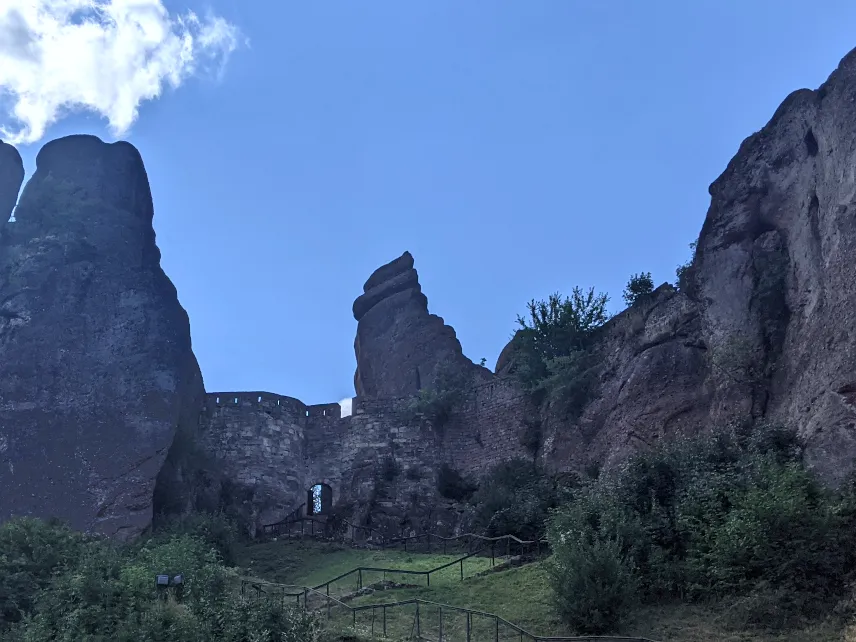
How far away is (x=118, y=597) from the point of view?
18609 mm

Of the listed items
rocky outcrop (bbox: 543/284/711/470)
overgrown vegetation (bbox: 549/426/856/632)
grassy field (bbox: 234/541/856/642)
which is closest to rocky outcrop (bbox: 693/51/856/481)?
rocky outcrop (bbox: 543/284/711/470)

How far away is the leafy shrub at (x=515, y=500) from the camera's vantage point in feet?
79.5

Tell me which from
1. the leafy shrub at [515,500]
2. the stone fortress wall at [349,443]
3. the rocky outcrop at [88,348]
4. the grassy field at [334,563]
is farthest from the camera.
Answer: the stone fortress wall at [349,443]

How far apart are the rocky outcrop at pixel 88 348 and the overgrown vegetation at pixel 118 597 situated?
349 centimetres

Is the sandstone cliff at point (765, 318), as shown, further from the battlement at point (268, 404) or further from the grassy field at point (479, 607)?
the battlement at point (268, 404)

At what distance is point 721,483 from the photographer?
19.6m

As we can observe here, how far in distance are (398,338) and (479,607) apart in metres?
20.3

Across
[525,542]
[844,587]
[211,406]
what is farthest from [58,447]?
[844,587]

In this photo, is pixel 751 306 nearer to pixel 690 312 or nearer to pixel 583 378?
pixel 690 312

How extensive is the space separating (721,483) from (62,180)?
22796mm

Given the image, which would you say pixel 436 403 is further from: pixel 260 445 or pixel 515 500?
pixel 515 500

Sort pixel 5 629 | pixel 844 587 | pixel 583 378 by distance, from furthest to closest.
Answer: pixel 583 378 < pixel 5 629 < pixel 844 587

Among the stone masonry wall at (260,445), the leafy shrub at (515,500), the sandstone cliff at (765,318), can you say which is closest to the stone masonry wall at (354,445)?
the stone masonry wall at (260,445)

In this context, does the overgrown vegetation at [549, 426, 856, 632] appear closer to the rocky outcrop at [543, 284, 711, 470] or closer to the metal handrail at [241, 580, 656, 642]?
the metal handrail at [241, 580, 656, 642]
